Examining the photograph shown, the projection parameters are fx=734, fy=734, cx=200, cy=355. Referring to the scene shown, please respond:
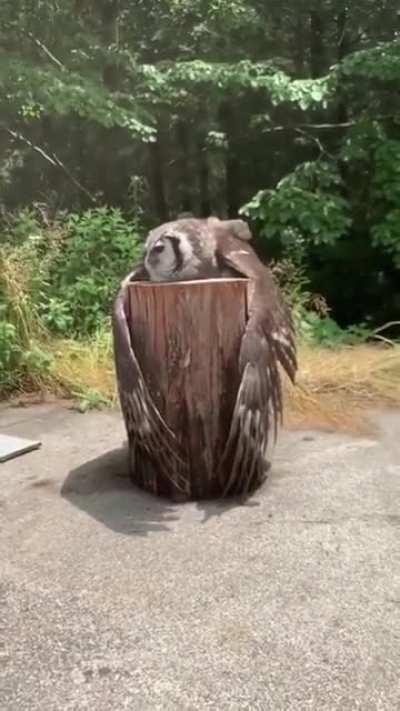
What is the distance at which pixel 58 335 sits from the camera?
→ 5.22 meters

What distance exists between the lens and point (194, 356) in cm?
285

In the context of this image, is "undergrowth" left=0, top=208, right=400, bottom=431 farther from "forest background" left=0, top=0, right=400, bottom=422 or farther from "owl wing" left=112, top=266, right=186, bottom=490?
"owl wing" left=112, top=266, right=186, bottom=490

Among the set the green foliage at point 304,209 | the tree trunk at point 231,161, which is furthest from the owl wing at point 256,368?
the tree trunk at point 231,161

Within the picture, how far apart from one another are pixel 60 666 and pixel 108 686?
16 centimetres

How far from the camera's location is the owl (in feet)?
9.03

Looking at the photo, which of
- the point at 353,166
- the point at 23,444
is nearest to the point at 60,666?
the point at 23,444

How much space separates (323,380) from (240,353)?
192 cm

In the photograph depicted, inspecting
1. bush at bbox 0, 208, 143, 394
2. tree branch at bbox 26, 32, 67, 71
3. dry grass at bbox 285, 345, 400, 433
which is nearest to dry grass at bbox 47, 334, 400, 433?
dry grass at bbox 285, 345, 400, 433

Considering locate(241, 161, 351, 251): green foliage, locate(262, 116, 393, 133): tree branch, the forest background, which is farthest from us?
locate(262, 116, 393, 133): tree branch

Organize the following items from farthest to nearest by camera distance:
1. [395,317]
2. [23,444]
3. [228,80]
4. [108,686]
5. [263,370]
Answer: [395,317] < [228,80] < [23,444] < [263,370] < [108,686]

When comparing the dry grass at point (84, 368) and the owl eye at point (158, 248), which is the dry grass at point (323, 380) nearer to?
the dry grass at point (84, 368)

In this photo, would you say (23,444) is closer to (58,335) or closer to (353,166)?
(58,335)

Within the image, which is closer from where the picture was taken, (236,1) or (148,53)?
(236,1)

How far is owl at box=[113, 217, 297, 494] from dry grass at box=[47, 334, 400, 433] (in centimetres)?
108
